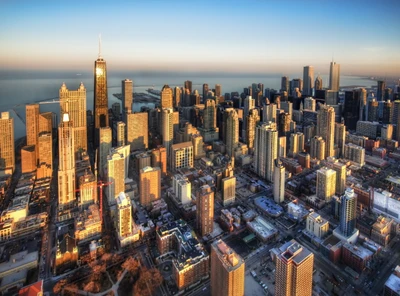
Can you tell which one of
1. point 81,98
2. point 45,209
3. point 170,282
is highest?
point 81,98

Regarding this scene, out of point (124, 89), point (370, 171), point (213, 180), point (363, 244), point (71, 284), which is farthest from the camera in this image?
point (124, 89)

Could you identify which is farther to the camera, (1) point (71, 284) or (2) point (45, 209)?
(2) point (45, 209)

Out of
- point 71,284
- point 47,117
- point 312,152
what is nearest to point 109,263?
point 71,284

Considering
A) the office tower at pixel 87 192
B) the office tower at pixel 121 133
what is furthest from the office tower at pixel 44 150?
the office tower at pixel 87 192

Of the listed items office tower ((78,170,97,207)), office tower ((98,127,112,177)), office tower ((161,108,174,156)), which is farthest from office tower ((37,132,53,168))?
office tower ((161,108,174,156))

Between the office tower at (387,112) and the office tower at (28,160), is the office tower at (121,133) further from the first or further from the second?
the office tower at (387,112)

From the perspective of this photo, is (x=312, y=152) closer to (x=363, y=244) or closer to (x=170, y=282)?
(x=363, y=244)

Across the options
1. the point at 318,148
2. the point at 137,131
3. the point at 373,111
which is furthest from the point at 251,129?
the point at 373,111

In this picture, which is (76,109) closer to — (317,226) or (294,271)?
(317,226)
